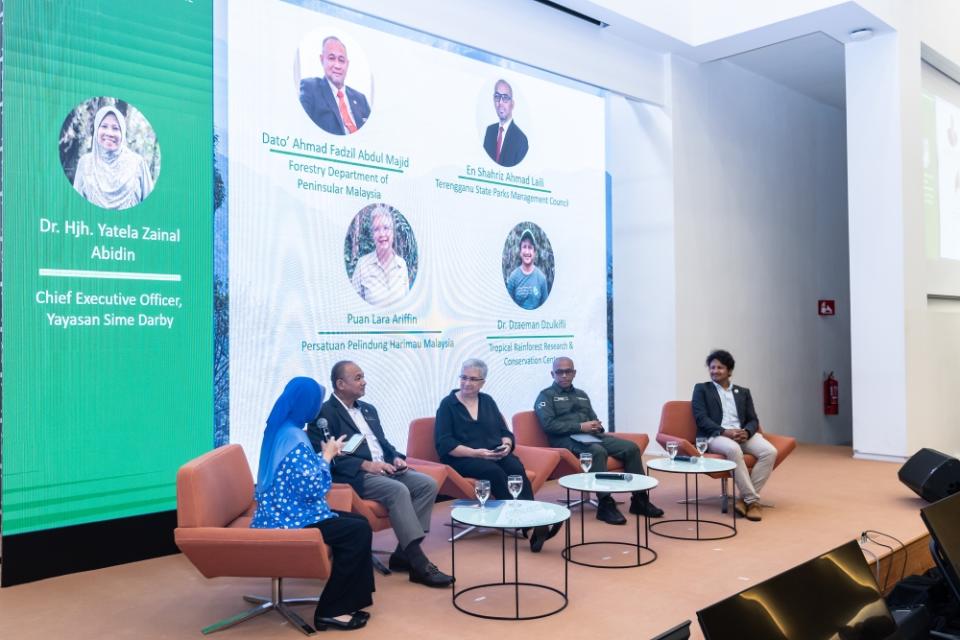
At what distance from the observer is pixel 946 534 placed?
98.0 inches

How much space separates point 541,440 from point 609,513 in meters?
0.83

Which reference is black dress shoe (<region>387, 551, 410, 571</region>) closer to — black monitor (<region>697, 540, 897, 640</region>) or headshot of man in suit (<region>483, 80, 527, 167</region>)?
black monitor (<region>697, 540, 897, 640</region>)

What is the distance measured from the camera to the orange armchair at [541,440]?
591cm

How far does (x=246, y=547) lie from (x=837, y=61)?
8853 mm

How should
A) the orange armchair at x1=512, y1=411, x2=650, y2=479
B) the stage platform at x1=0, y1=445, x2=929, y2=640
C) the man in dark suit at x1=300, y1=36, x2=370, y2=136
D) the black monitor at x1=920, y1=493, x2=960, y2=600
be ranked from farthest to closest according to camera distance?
the orange armchair at x1=512, y1=411, x2=650, y2=479
the man in dark suit at x1=300, y1=36, x2=370, y2=136
the stage platform at x1=0, y1=445, x2=929, y2=640
the black monitor at x1=920, y1=493, x2=960, y2=600

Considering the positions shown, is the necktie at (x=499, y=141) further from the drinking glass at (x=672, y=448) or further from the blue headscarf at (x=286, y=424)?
the blue headscarf at (x=286, y=424)

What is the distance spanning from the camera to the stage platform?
364 cm

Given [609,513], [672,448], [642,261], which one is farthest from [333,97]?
[642,261]

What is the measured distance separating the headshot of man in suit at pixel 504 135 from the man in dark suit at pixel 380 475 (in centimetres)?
315

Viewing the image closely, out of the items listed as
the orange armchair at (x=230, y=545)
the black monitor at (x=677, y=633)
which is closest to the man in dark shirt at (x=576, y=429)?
the orange armchair at (x=230, y=545)

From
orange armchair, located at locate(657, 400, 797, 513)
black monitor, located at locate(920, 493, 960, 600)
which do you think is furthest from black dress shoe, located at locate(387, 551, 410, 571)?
black monitor, located at locate(920, 493, 960, 600)

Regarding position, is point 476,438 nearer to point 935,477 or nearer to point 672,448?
point 672,448

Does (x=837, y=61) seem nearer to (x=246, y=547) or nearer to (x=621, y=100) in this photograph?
(x=621, y=100)

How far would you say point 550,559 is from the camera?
15.7 ft
